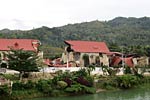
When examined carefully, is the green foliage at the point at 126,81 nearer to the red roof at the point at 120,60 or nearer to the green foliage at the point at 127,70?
the green foliage at the point at 127,70

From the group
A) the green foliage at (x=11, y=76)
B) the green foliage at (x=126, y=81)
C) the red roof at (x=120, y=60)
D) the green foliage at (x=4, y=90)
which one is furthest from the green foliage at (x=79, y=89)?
the red roof at (x=120, y=60)

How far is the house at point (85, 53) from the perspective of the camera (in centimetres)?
5697

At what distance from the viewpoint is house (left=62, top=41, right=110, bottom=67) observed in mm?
56969

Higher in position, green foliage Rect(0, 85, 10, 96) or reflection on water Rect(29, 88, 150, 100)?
green foliage Rect(0, 85, 10, 96)

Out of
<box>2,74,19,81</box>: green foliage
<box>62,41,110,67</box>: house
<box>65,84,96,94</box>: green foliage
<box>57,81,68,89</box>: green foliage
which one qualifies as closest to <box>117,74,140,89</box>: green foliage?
<box>65,84,96,94</box>: green foliage

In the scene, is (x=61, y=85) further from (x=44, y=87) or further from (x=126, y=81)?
(x=126, y=81)

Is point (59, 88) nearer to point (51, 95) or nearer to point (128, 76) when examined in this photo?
point (51, 95)

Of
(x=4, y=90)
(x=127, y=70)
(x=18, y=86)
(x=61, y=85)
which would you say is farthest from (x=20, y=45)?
(x=4, y=90)

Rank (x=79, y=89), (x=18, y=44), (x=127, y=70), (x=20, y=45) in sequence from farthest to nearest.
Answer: (x=18, y=44), (x=20, y=45), (x=127, y=70), (x=79, y=89)

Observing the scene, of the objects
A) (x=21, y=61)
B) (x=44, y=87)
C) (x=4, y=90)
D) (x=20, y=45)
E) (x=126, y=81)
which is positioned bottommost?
(x=126, y=81)

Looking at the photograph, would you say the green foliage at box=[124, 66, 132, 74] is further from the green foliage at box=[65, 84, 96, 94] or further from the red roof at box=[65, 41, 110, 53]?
the green foliage at box=[65, 84, 96, 94]

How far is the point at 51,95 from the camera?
40.9m

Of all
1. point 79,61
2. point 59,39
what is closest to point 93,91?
point 79,61

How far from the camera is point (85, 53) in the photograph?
5712 centimetres
